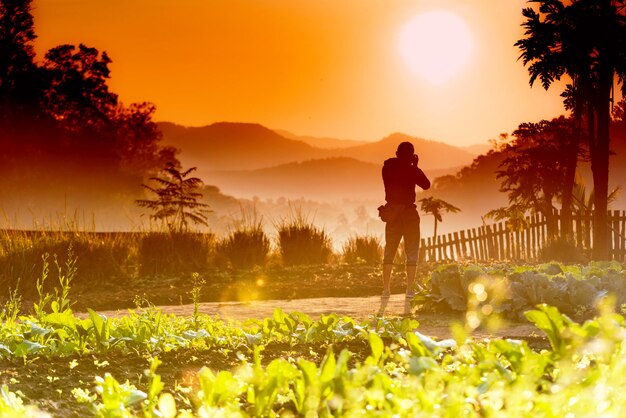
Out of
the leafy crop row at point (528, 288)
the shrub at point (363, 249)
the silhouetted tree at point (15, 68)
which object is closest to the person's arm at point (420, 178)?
the leafy crop row at point (528, 288)

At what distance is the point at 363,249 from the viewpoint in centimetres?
1775

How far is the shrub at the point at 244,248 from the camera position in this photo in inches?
615

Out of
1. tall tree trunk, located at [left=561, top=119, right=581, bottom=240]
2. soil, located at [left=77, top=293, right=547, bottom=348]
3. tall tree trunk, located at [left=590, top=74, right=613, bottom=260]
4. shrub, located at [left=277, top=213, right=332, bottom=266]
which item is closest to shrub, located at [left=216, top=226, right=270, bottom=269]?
shrub, located at [left=277, top=213, right=332, bottom=266]

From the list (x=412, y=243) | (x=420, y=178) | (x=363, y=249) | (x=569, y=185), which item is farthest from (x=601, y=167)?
(x=420, y=178)

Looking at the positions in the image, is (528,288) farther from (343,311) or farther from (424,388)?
(424,388)

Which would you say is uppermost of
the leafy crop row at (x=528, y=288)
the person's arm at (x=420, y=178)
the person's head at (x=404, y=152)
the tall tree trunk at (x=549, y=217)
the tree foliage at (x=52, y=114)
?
the tree foliage at (x=52, y=114)

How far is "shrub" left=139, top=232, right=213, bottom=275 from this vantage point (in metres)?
14.8

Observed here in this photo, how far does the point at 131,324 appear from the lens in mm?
5598

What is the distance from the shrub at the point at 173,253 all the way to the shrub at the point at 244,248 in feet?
1.09

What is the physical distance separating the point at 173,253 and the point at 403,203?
259 inches

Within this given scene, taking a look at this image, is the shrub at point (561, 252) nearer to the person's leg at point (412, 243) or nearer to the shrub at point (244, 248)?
the shrub at point (244, 248)

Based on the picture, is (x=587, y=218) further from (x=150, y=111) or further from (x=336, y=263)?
(x=150, y=111)

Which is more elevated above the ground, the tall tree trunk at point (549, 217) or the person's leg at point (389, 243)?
the tall tree trunk at point (549, 217)

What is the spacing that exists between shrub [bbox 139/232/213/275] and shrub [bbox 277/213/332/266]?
1.58 metres
